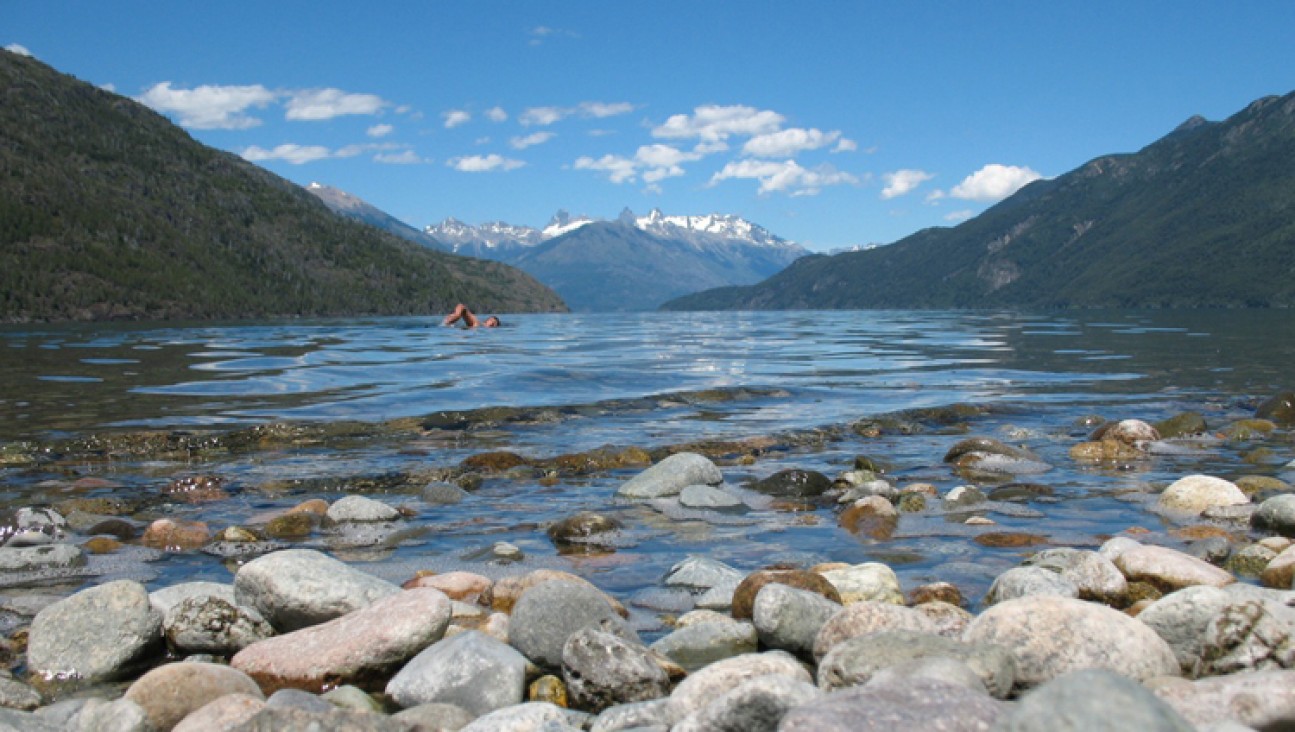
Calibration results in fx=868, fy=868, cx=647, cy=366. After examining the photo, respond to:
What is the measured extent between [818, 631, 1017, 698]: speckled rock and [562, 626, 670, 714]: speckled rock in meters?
1.11

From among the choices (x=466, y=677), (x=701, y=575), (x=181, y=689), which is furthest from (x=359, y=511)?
(x=466, y=677)

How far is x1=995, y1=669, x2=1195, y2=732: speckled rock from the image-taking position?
125 inches

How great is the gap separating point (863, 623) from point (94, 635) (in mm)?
5616

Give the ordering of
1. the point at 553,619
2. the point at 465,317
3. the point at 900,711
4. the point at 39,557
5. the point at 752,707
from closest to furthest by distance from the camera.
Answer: the point at 900,711, the point at 752,707, the point at 553,619, the point at 39,557, the point at 465,317

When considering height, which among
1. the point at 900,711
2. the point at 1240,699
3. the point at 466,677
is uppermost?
the point at 900,711

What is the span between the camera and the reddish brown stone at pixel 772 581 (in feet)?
23.7

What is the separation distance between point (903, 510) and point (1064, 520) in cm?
198

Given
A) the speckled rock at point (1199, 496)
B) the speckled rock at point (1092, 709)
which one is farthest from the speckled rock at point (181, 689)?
the speckled rock at point (1199, 496)

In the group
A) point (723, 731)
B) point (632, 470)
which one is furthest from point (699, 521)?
point (723, 731)

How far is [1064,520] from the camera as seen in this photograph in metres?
11.1

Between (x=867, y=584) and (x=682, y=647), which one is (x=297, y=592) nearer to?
(x=682, y=647)

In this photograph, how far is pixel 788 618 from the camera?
254 inches

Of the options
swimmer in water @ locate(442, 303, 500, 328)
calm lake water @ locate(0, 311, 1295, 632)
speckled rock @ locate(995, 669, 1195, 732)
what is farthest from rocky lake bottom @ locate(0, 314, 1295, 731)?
swimmer in water @ locate(442, 303, 500, 328)

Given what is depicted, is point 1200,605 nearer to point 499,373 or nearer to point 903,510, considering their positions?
point 903,510
